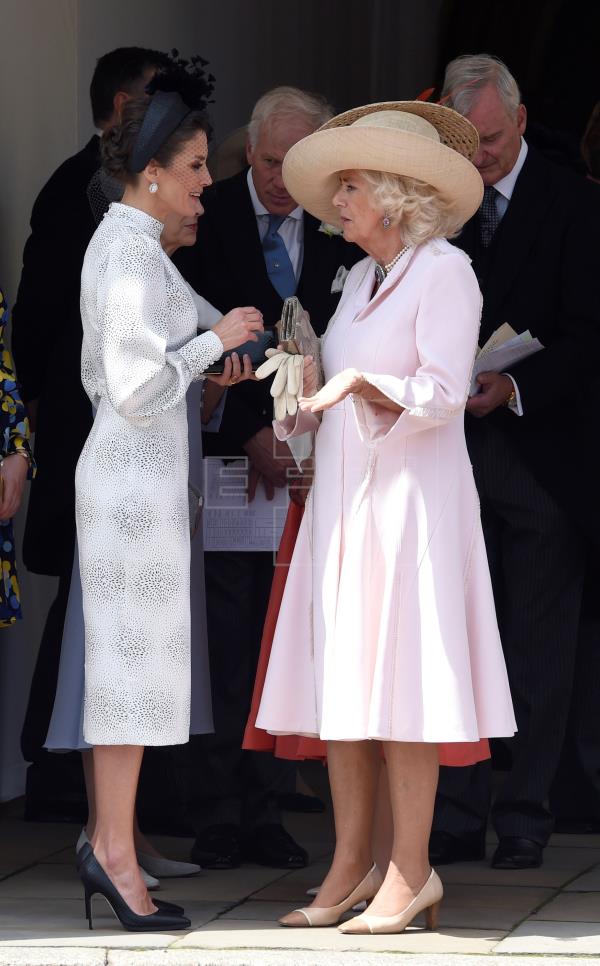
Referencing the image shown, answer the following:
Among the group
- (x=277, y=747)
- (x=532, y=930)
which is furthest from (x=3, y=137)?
(x=532, y=930)

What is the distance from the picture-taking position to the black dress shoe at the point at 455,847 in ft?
15.9

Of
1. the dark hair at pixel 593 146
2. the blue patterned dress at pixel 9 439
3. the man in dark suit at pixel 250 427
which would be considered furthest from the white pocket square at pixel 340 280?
the dark hair at pixel 593 146

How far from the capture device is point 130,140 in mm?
4102

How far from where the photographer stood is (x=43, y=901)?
4.37m

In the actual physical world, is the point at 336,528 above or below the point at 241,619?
above

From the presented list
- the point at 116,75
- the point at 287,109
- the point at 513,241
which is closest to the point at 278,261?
the point at 287,109

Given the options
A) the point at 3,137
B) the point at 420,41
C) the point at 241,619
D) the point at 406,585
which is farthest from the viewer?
the point at 420,41

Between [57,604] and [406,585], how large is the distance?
1398 millimetres

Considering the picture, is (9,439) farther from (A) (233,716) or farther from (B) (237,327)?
(B) (237,327)

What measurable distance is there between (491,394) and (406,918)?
1477mm

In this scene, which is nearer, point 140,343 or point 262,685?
point 140,343

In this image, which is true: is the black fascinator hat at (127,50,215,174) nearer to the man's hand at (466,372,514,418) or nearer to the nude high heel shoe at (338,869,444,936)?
the man's hand at (466,372,514,418)

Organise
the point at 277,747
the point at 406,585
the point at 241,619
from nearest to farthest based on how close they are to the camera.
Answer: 1. the point at 406,585
2. the point at 277,747
3. the point at 241,619

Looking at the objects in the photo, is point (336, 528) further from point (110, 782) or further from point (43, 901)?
point (43, 901)
